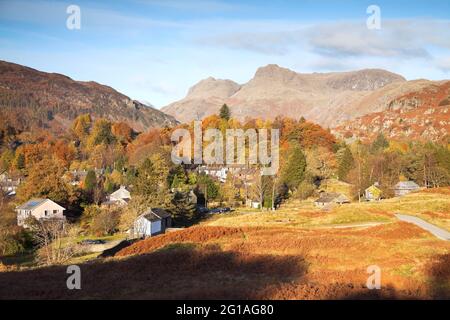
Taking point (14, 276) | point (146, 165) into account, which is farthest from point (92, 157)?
point (14, 276)

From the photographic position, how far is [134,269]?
25.8 meters

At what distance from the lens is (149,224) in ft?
191

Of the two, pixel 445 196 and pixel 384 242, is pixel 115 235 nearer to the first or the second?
pixel 384 242

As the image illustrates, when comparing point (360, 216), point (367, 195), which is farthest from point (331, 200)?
point (360, 216)

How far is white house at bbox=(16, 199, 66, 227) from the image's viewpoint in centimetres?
6938

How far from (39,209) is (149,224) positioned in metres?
22.6

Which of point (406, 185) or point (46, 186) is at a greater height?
point (46, 186)

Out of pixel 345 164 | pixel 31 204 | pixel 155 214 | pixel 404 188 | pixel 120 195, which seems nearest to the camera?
pixel 155 214

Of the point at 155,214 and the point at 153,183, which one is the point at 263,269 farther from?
the point at 153,183

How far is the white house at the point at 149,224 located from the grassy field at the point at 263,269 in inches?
696

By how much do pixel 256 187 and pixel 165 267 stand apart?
187ft

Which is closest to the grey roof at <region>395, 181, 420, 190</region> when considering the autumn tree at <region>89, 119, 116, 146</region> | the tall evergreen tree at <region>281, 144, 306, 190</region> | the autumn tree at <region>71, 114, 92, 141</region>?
the tall evergreen tree at <region>281, 144, 306, 190</region>

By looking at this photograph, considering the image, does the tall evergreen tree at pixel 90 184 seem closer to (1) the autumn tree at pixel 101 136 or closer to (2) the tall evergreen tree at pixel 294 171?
(2) the tall evergreen tree at pixel 294 171

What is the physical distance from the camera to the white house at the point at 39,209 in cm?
6938
